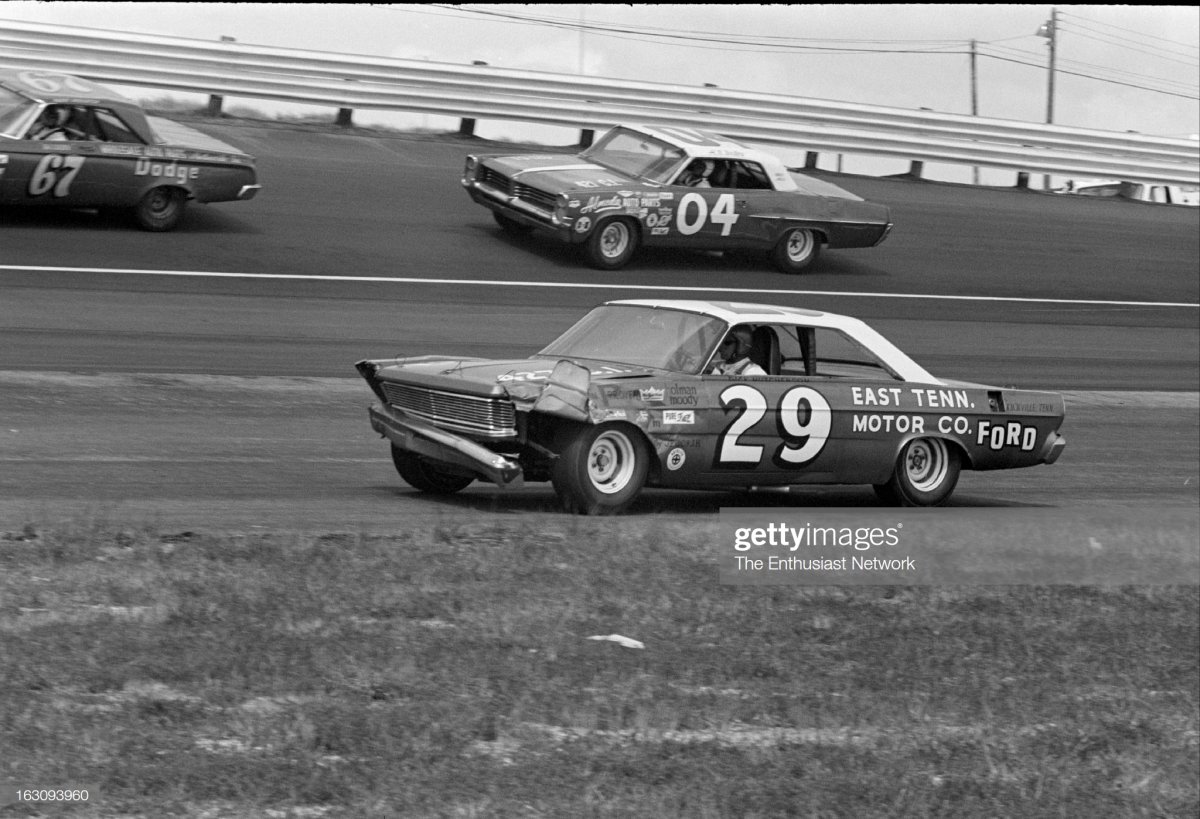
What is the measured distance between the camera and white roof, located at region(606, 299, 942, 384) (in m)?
8.13

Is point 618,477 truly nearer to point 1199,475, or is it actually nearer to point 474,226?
point 1199,475

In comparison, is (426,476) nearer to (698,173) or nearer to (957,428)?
(957,428)

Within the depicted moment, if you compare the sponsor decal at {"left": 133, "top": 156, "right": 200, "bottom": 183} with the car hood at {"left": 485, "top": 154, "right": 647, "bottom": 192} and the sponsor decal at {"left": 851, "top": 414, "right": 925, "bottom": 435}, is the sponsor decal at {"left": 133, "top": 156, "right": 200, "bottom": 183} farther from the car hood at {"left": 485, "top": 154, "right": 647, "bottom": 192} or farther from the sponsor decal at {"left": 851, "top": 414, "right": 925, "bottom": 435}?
the sponsor decal at {"left": 851, "top": 414, "right": 925, "bottom": 435}

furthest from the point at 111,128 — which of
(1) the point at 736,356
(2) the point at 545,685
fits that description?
(2) the point at 545,685

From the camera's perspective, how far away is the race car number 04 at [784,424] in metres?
7.77

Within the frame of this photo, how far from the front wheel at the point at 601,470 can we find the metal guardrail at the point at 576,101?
30.8 ft

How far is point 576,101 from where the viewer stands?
19.3m

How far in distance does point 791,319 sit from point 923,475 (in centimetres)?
125

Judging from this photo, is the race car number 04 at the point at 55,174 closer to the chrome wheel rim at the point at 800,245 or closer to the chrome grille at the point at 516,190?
the chrome grille at the point at 516,190

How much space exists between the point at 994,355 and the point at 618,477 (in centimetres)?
812

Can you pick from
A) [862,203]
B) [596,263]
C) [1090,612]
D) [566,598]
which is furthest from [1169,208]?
[566,598]

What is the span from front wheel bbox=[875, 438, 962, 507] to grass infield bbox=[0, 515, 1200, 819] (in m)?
1.32

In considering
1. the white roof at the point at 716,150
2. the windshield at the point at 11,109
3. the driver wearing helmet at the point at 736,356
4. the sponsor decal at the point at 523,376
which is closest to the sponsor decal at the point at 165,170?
the windshield at the point at 11,109

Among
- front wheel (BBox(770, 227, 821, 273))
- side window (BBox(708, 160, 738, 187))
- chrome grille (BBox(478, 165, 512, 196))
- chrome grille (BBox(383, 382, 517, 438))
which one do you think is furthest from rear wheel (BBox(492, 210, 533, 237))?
chrome grille (BBox(383, 382, 517, 438))
